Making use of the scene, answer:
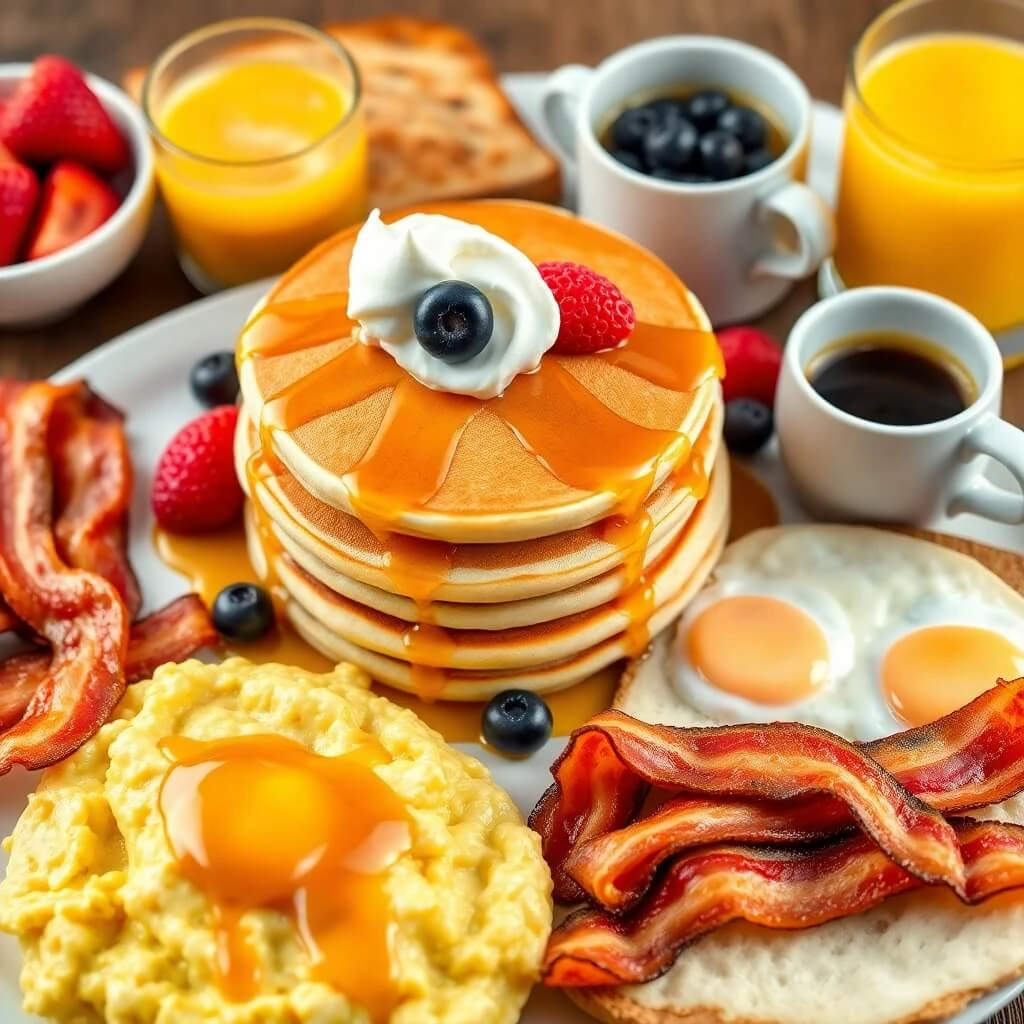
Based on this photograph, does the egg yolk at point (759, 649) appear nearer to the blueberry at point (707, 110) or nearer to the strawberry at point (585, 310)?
the strawberry at point (585, 310)

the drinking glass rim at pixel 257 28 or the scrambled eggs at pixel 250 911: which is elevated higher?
the drinking glass rim at pixel 257 28

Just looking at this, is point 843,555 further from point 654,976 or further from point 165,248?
point 165,248

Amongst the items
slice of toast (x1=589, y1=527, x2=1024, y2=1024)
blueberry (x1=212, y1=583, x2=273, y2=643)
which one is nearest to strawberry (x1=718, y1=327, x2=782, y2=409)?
blueberry (x1=212, y1=583, x2=273, y2=643)

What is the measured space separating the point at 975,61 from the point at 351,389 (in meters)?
1.77

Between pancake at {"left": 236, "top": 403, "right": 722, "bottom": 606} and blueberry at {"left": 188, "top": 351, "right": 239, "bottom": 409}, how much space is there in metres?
0.58

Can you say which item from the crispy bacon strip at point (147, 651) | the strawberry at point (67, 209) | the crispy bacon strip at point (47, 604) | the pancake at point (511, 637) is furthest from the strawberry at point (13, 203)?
the pancake at point (511, 637)

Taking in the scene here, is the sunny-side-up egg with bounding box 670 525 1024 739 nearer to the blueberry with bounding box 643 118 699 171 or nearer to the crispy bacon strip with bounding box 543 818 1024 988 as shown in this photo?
the crispy bacon strip with bounding box 543 818 1024 988

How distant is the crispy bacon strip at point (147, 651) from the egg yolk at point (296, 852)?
464 millimetres

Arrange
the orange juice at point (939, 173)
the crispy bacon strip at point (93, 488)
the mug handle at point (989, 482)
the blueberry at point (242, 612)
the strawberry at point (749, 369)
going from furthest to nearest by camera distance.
→ the strawberry at point (749, 369), the orange juice at point (939, 173), the crispy bacon strip at point (93, 488), the blueberry at point (242, 612), the mug handle at point (989, 482)

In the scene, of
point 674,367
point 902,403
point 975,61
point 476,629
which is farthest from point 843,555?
point 975,61

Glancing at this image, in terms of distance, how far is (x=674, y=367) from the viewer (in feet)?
9.36

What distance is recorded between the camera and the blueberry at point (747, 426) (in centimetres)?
332

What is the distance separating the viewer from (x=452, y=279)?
106 inches

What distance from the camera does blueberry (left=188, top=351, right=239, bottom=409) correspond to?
340 centimetres
